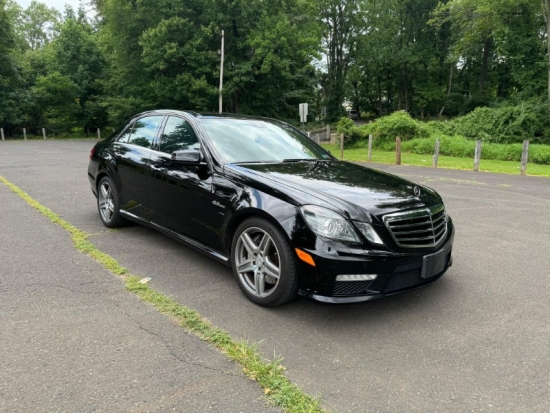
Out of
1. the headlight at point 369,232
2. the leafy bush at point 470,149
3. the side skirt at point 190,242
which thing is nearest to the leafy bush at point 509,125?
the leafy bush at point 470,149

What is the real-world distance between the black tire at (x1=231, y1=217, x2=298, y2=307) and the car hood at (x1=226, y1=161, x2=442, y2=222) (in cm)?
36

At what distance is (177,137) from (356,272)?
2581mm

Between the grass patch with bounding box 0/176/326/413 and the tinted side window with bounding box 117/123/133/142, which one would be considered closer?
the grass patch with bounding box 0/176/326/413

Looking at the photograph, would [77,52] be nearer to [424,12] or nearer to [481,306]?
[424,12]

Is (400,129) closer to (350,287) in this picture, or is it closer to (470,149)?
(470,149)

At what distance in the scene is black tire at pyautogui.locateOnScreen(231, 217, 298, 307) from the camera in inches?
122

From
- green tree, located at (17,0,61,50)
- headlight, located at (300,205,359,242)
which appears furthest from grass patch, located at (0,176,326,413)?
green tree, located at (17,0,61,50)

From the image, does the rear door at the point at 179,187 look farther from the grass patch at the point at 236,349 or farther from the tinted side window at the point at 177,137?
the grass patch at the point at 236,349

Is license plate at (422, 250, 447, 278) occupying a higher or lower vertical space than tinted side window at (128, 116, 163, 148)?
lower

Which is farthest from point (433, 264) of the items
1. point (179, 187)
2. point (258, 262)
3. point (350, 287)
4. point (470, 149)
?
point (470, 149)

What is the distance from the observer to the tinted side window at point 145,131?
193 inches

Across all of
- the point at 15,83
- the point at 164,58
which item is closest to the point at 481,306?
the point at 164,58

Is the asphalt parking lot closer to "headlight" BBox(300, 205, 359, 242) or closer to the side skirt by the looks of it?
the side skirt

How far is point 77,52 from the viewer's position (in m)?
Answer: 39.8
